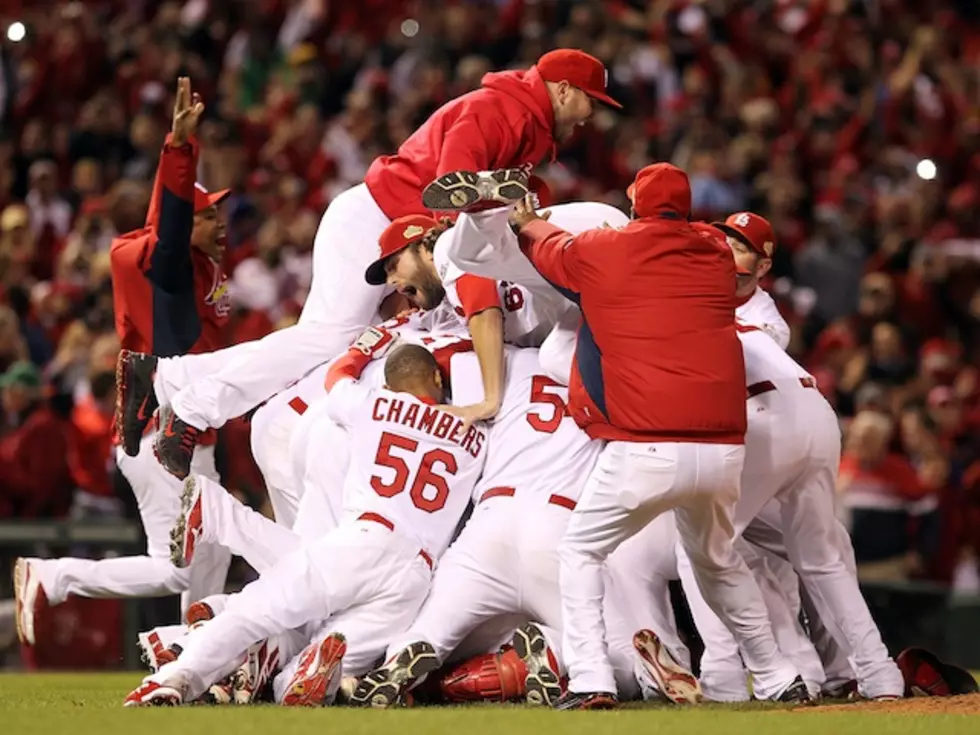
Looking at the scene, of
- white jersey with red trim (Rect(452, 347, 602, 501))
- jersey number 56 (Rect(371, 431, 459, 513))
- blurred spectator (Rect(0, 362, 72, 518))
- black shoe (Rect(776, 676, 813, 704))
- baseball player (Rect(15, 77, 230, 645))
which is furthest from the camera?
blurred spectator (Rect(0, 362, 72, 518))

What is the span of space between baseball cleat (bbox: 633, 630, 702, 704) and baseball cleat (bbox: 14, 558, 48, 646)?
11.5ft

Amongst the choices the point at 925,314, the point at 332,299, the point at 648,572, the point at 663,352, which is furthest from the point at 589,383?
the point at 925,314

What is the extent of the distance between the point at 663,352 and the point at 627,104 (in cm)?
1006

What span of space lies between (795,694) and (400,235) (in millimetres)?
2569

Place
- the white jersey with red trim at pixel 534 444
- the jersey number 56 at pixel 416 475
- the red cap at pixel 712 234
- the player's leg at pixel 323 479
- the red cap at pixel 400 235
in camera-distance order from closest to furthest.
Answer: the red cap at pixel 712 234, the jersey number 56 at pixel 416 475, the white jersey with red trim at pixel 534 444, the player's leg at pixel 323 479, the red cap at pixel 400 235

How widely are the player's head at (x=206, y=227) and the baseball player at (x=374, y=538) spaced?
1757 mm

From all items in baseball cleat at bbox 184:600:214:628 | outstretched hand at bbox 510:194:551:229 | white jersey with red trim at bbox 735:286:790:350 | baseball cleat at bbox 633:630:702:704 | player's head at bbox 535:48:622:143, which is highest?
player's head at bbox 535:48:622:143

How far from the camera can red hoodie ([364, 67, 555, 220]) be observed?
8.21 m

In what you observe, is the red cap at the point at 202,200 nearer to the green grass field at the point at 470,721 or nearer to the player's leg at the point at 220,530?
the player's leg at the point at 220,530

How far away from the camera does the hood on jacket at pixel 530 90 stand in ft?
28.0


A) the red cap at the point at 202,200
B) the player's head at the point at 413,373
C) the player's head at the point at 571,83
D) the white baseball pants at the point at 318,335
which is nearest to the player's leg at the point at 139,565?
the white baseball pants at the point at 318,335

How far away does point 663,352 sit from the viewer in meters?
7.14

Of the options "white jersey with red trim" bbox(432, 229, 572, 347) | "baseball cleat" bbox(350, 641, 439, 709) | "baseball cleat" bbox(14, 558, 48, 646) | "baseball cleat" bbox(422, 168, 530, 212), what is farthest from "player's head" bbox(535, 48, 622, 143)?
"baseball cleat" bbox(14, 558, 48, 646)

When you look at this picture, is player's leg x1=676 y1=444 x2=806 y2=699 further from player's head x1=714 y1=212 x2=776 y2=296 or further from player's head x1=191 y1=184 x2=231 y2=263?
player's head x1=191 y1=184 x2=231 y2=263
